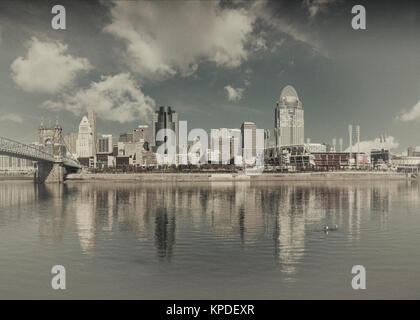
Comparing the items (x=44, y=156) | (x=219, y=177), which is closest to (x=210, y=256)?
(x=44, y=156)

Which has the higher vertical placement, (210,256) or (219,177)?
(219,177)

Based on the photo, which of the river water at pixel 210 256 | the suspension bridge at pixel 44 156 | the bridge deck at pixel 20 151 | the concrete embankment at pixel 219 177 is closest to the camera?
the river water at pixel 210 256

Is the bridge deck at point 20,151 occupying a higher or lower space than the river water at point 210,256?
higher

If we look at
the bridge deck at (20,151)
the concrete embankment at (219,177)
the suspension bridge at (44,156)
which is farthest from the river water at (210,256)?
the concrete embankment at (219,177)

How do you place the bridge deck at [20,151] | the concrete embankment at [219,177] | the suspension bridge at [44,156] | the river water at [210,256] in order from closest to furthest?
the river water at [210,256]
the bridge deck at [20,151]
the suspension bridge at [44,156]
the concrete embankment at [219,177]

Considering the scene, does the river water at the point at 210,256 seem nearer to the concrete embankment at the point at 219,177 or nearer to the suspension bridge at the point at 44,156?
the suspension bridge at the point at 44,156

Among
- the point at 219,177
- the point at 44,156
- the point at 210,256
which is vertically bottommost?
the point at 210,256

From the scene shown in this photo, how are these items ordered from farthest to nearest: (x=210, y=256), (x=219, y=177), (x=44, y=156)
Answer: (x=219, y=177) → (x=44, y=156) → (x=210, y=256)

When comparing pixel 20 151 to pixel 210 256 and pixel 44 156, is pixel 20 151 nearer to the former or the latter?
pixel 44 156

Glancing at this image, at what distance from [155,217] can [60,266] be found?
67.1ft

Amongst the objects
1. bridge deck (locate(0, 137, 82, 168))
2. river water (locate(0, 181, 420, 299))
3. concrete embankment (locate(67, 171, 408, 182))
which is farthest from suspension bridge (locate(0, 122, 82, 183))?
river water (locate(0, 181, 420, 299))
